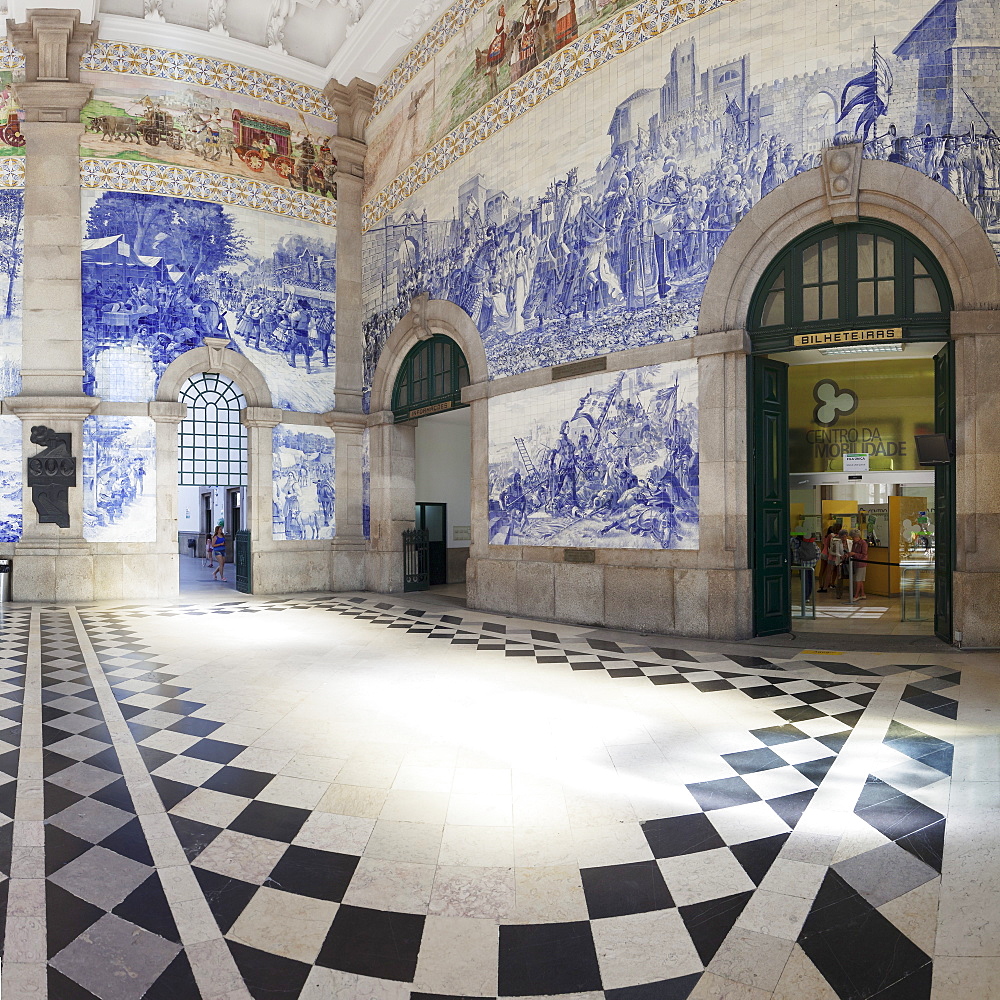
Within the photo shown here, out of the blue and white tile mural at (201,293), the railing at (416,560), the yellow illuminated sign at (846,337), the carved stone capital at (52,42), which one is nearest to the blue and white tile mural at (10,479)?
the blue and white tile mural at (201,293)

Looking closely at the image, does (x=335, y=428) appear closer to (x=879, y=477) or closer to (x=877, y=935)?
(x=879, y=477)

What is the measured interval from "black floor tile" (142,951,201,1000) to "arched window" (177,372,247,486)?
12968mm

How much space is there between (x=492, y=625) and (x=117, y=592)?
25.3 ft

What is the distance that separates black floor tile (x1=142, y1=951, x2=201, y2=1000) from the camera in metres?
2.23

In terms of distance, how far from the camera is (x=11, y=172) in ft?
42.8

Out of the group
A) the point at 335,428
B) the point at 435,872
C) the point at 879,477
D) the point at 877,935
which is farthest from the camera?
the point at 335,428

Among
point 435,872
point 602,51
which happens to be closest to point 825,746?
point 435,872

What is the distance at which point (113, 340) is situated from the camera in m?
13.2

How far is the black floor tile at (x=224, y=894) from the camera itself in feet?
8.77

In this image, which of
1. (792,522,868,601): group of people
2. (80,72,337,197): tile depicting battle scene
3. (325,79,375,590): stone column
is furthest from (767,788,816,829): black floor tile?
(80,72,337,197): tile depicting battle scene

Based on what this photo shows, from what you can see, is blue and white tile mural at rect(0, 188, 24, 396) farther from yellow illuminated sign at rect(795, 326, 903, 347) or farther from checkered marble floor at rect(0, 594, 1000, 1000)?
yellow illuminated sign at rect(795, 326, 903, 347)

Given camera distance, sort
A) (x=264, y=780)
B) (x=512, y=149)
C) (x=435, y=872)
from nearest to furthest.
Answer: (x=435, y=872) < (x=264, y=780) < (x=512, y=149)

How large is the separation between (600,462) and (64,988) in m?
8.15

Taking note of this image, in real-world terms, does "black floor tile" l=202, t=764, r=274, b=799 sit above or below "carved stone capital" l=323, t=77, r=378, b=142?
below
